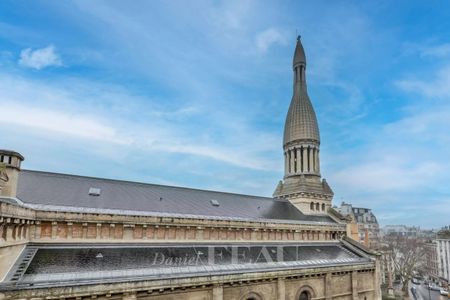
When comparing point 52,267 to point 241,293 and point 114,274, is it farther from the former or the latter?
point 241,293

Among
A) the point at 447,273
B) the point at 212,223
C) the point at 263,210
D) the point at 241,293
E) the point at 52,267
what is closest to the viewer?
the point at 52,267

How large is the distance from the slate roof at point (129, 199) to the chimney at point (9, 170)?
197cm

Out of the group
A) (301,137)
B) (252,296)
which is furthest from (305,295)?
(301,137)

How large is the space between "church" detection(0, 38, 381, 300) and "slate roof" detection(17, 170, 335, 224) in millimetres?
99

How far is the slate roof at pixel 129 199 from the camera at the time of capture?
19.4 metres

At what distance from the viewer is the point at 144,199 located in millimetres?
23703

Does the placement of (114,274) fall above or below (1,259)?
below

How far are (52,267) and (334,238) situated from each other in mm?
28018

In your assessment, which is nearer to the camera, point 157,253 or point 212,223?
point 157,253

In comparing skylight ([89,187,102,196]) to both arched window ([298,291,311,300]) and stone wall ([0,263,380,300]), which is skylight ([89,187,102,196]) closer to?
stone wall ([0,263,380,300])

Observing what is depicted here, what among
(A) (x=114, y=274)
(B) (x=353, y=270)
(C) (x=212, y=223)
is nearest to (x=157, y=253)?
(A) (x=114, y=274)

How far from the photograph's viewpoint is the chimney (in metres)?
14.8

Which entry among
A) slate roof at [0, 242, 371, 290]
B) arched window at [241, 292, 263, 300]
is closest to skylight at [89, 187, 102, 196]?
slate roof at [0, 242, 371, 290]

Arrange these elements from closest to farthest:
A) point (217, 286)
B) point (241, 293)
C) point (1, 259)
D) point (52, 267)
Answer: point (1, 259) → point (52, 267) → point (217, 286) → point (241, 293)
